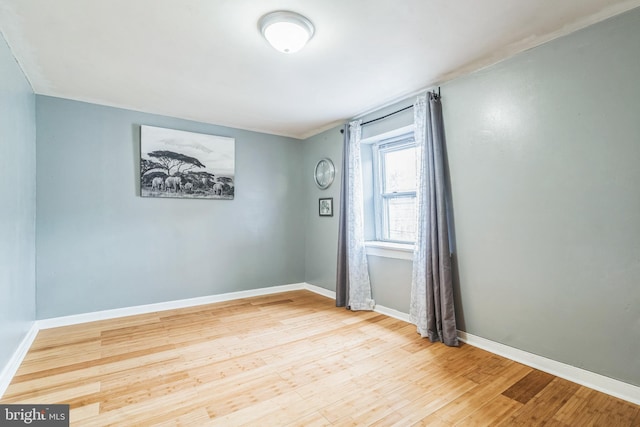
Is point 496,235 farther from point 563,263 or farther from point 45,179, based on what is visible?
point 45,179

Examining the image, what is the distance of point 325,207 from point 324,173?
20.5 inches

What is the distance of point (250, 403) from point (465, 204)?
2.35 metres

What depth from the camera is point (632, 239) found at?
1.81 meters

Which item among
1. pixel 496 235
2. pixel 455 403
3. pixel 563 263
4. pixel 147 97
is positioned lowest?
pixel 455 403

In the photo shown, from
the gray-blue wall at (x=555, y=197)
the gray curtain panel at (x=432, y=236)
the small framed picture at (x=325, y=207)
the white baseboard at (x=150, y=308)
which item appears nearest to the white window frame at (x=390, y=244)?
the gray curtain panel at (x=432, y=236)

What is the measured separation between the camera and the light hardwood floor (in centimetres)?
170

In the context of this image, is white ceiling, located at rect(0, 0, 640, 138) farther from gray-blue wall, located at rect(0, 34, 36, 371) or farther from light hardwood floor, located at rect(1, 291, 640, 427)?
light hardwood floor, located at rect(1, 291, 640, 427)

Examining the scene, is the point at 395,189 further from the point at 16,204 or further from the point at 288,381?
the point at 16,204

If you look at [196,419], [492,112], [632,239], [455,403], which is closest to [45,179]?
[196,419]

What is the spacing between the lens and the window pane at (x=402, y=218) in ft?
11.3

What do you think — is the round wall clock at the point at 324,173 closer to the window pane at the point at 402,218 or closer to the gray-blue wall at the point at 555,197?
the window pane at the point at 402,218

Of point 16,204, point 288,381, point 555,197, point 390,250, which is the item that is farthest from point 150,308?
point 555,197

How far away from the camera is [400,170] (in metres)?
3.60

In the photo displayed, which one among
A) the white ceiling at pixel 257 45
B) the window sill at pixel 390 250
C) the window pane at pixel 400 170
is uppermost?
the white ceiling at pixel 257 45
